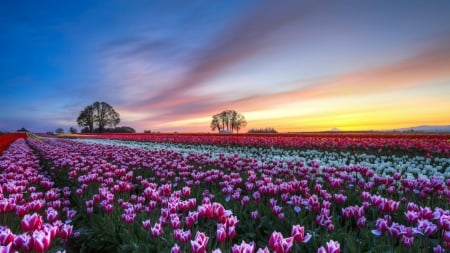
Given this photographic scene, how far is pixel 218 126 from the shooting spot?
83.9 m

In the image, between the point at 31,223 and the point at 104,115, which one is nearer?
the point at 31,223

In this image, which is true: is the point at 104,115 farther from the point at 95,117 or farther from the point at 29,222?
the point at 29,222

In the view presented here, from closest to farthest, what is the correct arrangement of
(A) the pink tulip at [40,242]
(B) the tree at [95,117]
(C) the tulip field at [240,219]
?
(A) the pink tulip at [40,242] < (C) the tulip field at [240,219] < (B) the tree at [95,117]

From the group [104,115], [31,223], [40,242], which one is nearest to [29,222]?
[31,223]

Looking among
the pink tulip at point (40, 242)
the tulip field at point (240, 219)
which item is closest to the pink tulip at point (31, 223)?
the tulip field at point (240, 219)

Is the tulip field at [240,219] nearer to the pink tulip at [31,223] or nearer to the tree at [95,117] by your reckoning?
the pink tulip at [31,223]

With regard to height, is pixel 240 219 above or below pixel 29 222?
below

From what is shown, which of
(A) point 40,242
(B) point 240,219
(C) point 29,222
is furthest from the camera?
(B) point 240,219

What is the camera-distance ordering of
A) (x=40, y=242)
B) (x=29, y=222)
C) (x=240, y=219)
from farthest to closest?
(x=240, y=219) → (x=29, y=222) → (x=40, y=242)

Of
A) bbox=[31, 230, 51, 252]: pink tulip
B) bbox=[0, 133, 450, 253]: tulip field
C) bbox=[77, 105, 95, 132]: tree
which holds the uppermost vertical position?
bbox=[77, 105, 95, 132]: tree

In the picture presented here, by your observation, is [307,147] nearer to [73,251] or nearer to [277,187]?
[277,187]

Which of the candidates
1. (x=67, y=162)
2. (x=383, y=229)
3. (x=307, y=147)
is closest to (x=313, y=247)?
(x=383, y=229)

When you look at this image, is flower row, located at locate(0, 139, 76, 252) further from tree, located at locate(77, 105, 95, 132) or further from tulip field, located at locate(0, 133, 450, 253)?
tree, located at locate(77, 105, 95, 132)

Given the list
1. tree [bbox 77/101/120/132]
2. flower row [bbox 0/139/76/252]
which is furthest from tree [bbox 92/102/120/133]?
flower row [bbox 0/139/76/252]
